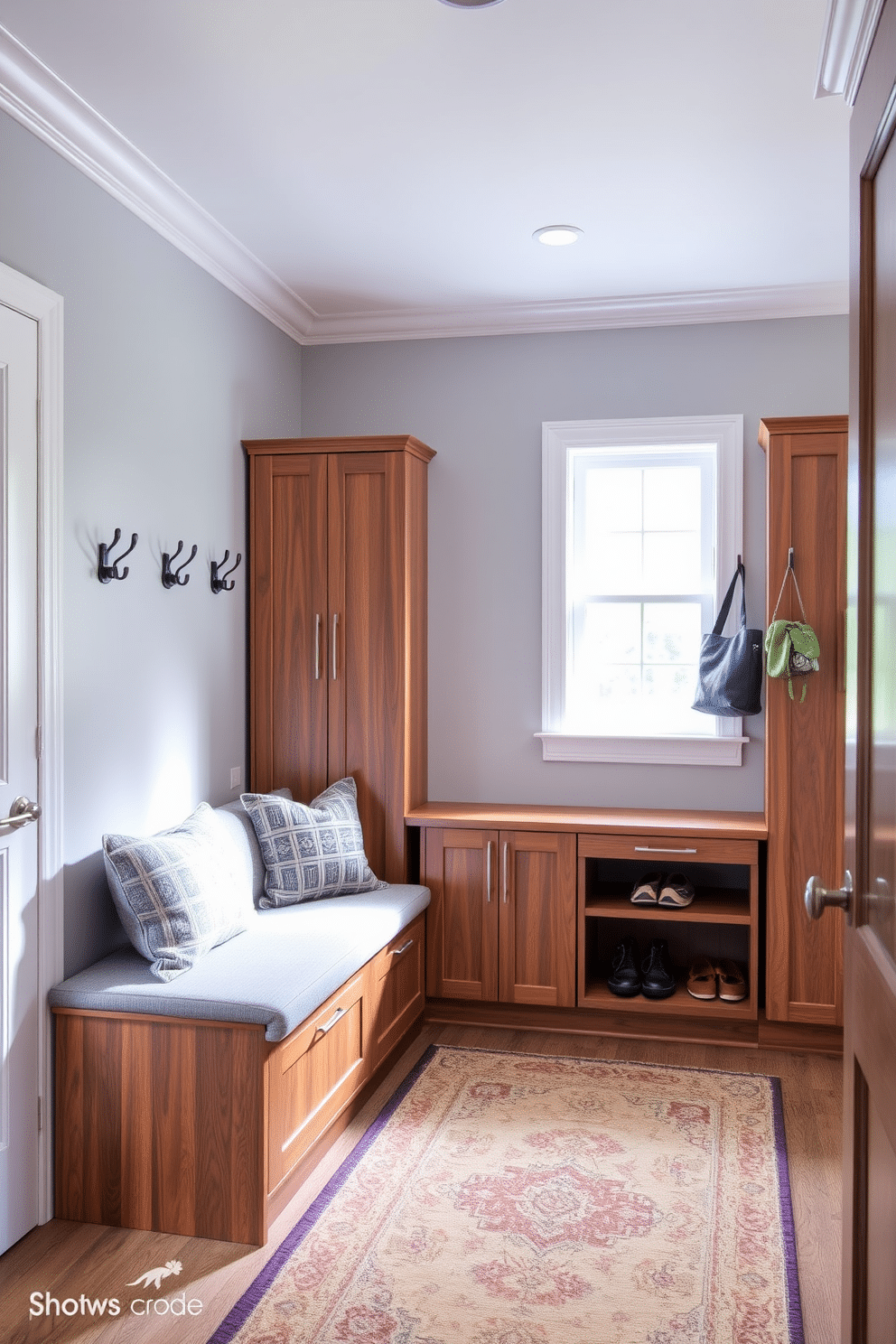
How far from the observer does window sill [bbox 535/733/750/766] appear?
3949 mm

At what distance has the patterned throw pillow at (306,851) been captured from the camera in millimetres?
3371

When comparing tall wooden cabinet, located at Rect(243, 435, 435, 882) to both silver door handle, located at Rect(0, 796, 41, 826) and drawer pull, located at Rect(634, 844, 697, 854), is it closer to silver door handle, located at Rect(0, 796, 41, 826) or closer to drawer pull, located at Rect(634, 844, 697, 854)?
drawer pull, located at Rect(634, 844, 697, 854)

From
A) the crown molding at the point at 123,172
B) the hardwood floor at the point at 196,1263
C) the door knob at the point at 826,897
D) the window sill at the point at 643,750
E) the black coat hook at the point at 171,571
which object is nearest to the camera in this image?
the door knob at the point at 826,897

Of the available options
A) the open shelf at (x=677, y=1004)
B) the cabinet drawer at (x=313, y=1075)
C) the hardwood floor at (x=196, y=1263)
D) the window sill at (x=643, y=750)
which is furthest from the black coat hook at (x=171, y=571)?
the open shelf at (x=677, y=1004)

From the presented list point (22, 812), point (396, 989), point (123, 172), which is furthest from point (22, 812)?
point (123, 172)

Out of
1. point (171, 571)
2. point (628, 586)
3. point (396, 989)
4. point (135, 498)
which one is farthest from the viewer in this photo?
point (628, 586)

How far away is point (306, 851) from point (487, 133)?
7.15 ft

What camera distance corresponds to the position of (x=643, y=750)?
4016 millimetres

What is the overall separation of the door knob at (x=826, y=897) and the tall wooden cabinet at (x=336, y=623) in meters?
2.40

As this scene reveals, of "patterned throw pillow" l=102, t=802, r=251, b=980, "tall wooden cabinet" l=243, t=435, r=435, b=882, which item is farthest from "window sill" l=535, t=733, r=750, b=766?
"patterned throw pillow" l=102, t=802, r=251, b=980

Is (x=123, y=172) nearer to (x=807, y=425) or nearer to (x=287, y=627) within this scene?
(x=287, y=627)

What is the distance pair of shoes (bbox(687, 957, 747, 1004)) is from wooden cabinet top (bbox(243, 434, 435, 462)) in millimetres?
2182

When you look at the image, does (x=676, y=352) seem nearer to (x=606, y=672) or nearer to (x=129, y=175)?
(x=606, y=672)

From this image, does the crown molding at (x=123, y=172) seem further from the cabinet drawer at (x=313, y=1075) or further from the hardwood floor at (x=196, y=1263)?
the hardwood floor at (x=196, y=1263)
